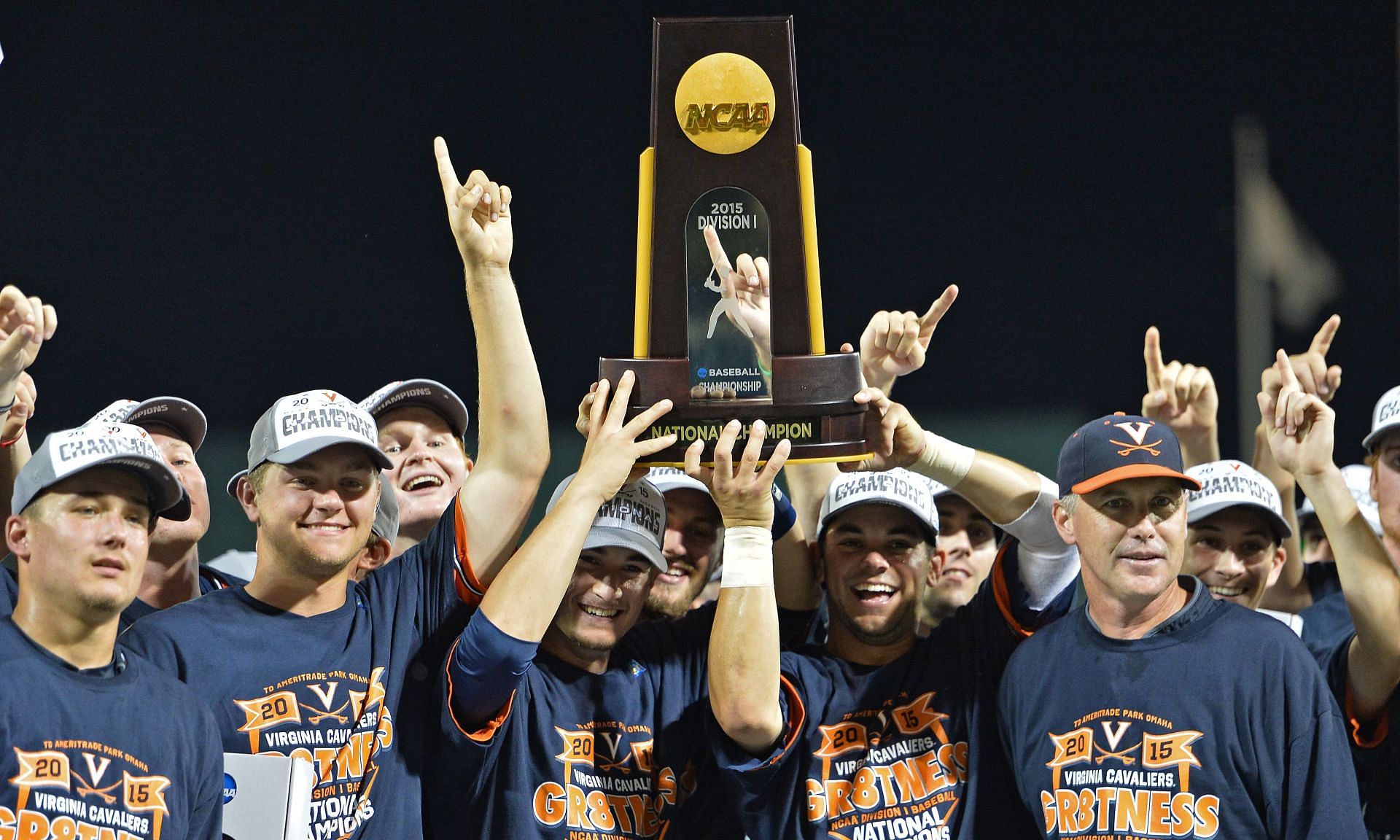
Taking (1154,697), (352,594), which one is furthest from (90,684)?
(1154,697)

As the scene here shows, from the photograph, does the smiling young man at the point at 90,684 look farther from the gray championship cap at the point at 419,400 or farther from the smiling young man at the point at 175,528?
the gray championship cap at the point at 419,400

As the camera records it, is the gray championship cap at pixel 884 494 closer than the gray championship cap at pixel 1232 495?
Yes

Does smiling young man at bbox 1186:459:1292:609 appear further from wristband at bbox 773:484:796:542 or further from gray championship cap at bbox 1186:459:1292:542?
wristband at bbox 773:484:796:542

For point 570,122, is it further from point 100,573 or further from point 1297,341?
point 100,573

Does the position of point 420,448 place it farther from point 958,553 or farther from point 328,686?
point 958,553

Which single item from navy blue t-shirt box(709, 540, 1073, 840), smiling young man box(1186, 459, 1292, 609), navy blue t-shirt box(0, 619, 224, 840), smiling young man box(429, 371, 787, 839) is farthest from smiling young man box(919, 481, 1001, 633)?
navy blue t-shirt box(0, 619, 224, 840)

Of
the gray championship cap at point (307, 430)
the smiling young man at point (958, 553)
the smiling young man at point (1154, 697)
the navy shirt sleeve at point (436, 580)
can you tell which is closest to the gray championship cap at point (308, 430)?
the gray championship cap at point (307, 430)

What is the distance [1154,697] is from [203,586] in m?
1.92

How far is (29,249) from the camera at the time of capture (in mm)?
4996

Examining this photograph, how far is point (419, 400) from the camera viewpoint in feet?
10.9

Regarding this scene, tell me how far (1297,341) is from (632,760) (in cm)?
385

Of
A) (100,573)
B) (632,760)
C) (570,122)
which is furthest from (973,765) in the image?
(570,122)

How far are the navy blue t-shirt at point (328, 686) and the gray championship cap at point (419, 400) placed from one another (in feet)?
2.93

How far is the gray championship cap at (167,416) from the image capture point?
3.15 meters
